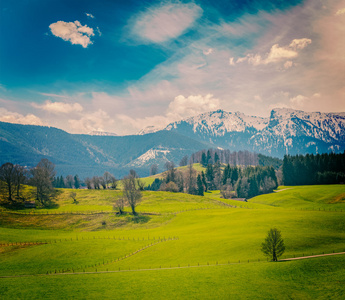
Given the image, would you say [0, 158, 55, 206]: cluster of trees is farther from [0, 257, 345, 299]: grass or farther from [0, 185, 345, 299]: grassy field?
[0, 257, 345, 299]: grass

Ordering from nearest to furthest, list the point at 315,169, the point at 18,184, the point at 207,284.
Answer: the point at 207,284, the point at 18,184, the point at 315,169

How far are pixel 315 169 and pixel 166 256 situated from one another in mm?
164978

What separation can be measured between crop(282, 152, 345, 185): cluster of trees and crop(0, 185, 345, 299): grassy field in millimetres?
67699

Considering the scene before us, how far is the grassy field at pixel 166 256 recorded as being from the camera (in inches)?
1303

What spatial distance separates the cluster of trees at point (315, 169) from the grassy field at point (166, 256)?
67.7 meters

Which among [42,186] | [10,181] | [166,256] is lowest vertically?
[166,256]

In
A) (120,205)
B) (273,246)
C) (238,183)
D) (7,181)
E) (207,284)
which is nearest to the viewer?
(207,284)

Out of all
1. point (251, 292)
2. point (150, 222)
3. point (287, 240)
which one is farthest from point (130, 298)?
point (150, 222)

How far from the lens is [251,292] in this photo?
1240 inches

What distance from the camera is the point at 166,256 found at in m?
52.8

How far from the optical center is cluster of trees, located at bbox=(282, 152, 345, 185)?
16175cm

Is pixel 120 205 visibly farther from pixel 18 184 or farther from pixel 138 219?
pixel 18 184

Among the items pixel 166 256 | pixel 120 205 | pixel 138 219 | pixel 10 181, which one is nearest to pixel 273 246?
pixel 166 256

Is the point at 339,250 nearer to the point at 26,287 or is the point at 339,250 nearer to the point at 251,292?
the point at 251,292
